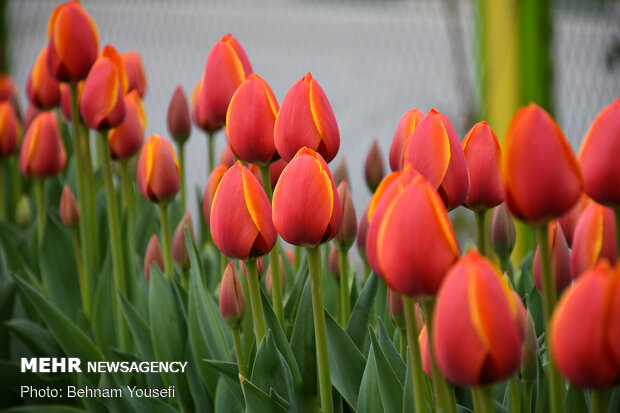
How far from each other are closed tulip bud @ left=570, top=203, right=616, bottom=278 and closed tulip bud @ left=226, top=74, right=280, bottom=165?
0.67 feet

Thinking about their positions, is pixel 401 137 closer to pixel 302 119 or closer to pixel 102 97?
pixel 302 119

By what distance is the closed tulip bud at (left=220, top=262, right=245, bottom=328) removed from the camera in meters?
0.52

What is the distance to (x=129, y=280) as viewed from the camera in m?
0.73

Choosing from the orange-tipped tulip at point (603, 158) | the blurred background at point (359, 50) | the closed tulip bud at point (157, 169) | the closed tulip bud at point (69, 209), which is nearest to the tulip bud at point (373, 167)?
the closed tulip bud at point (157, 169)

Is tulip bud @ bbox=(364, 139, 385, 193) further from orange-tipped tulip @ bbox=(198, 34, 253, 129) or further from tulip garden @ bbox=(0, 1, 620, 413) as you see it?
orange-tipped tulip @ bbox=(198, 34, 253, 129)

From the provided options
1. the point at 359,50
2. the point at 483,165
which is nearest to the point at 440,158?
the point at 483,165

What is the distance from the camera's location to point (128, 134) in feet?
2.32

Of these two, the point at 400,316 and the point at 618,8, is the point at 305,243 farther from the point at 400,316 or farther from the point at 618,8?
the point at 618,8

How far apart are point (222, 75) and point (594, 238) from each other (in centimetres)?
31

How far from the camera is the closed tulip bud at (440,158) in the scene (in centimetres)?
38

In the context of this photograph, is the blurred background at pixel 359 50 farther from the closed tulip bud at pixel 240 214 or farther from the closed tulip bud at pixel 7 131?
the closed tulip bud at pixel 240 214

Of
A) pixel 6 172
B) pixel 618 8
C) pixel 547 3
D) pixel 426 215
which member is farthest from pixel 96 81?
pixel 618 8

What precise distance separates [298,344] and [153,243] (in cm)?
23

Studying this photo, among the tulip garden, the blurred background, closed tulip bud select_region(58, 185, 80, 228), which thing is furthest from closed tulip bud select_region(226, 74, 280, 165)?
the blurred background
